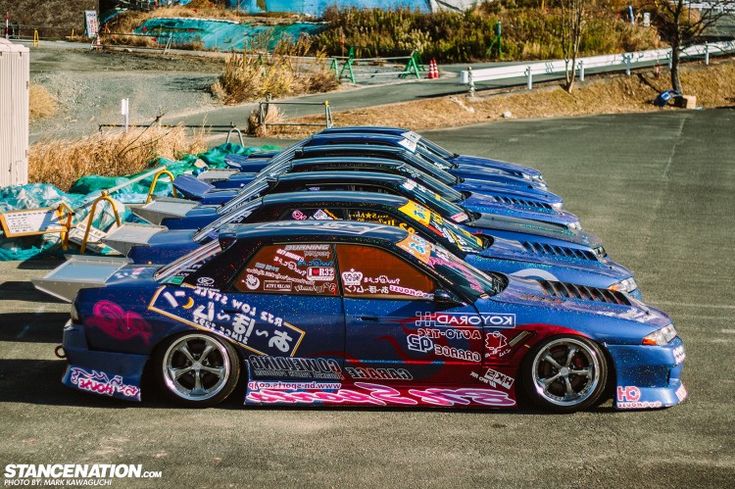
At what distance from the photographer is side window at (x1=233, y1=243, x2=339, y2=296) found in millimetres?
7785

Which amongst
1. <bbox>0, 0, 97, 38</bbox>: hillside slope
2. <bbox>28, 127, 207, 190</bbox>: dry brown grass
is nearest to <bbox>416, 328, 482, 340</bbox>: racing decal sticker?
<bbox>28, 127, 207, 190</bbox>: dry brown grass

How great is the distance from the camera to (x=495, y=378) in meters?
7.79

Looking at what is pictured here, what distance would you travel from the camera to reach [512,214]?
39.5 feet

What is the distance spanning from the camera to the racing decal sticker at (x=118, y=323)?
25.3 ft

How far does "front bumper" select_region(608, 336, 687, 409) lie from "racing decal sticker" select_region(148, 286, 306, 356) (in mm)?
2362

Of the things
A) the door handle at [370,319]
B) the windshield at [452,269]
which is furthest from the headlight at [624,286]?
the door handle at [370,319]

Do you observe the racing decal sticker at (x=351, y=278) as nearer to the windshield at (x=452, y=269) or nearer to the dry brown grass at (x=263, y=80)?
the windshield at (x=452, y=269)

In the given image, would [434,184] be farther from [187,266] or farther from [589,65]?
[589,65]

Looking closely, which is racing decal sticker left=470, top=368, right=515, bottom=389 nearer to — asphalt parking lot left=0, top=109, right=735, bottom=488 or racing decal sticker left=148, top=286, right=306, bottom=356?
asphalt parking lot left=0, top=109, right=735, bottom=488

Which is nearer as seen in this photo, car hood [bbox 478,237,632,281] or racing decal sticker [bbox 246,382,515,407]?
racing decal sticker [bbox 246,382,515,407]

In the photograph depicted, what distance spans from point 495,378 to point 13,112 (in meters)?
10.9

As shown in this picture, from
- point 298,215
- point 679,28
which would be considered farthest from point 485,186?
point 679,28

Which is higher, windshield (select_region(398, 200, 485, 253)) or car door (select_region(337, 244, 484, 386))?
windshield (select_region(398, 200, 485, 253))

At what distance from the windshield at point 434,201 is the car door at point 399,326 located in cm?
281
